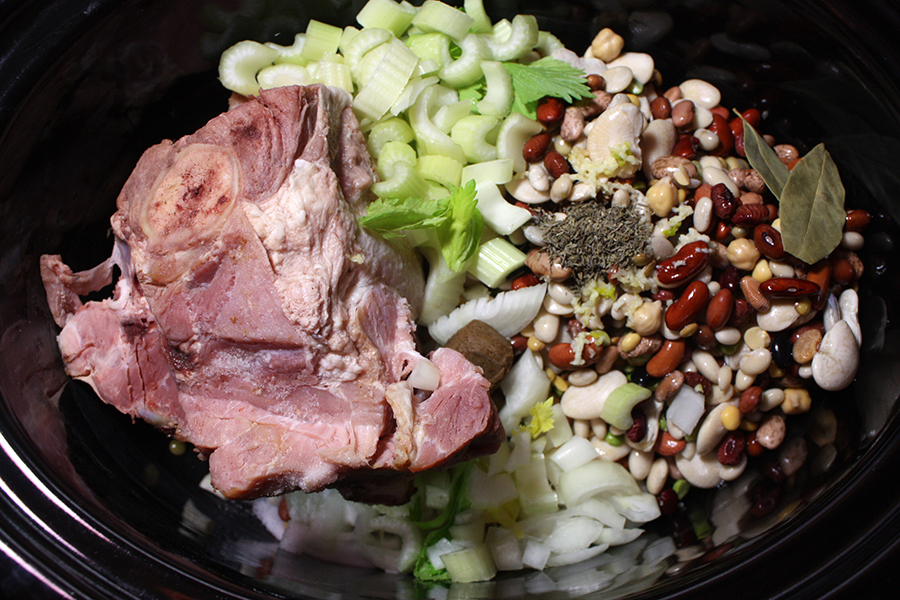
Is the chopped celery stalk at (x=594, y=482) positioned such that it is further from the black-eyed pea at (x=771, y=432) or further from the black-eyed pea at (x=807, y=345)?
the black-eyed pea at (x=807, y=345)

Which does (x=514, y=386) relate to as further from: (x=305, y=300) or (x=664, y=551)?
(x=305, y=300)

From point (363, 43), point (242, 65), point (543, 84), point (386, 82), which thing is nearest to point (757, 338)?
point (543, 84)

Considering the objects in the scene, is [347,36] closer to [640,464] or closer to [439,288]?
[439,288]

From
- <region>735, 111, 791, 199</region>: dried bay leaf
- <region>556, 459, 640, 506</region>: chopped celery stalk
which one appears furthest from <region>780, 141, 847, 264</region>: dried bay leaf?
<region>556, 459, 640, 506</region>: chopped celery stalk

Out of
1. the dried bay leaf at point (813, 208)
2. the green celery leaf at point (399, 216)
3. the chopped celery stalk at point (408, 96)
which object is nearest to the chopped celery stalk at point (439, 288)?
the green celery leaf at point (399, 216)

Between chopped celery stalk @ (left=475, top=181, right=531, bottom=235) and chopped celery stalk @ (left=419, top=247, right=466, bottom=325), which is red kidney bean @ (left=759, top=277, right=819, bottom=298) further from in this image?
chopped celery stalk @ (left=419, top=247, right=466, bottom=325)

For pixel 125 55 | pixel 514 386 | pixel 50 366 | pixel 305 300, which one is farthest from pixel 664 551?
pixel 125 55
